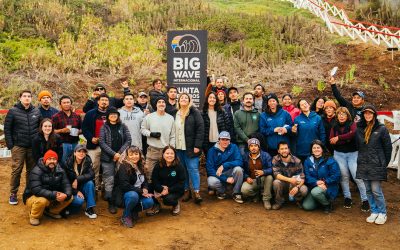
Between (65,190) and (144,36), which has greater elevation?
(144,36)

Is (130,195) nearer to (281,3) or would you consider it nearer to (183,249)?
(183,249)

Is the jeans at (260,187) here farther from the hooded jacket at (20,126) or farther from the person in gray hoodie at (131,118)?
the hooded jacket at (20,126)

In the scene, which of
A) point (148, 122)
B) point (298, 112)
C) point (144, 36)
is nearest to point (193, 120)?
point (148, 122)

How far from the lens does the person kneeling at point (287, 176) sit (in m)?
7.37

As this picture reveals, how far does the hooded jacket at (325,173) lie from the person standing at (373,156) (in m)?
0.46

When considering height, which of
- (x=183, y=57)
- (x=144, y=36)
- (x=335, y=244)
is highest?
(x=144, y=36)

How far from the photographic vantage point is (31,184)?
647cm

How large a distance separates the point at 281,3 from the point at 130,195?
75.0 feet

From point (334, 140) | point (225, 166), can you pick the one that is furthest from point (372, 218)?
point (225, 166)

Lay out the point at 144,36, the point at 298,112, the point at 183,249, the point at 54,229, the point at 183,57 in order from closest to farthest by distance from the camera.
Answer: the point at 183,249, the point at 54,229, the point at 298,112, the point at 183,57, the point at 144,36

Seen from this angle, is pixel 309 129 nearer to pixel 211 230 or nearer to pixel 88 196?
pixel 211 230

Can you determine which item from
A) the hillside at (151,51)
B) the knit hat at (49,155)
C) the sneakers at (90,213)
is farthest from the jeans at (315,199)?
the hillside at (151,51)

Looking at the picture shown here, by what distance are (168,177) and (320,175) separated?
2488 millimetres

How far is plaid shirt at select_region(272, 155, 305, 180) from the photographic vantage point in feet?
24.5
